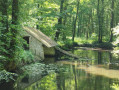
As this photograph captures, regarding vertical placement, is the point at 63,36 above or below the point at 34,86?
above

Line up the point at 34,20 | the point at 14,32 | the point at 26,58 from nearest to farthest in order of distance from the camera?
1. the point at 14,32
2. the point at 26,58
3. the point at 34,20

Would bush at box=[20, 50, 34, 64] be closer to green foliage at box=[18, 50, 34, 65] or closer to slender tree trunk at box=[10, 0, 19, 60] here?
green foliage at box=[18, 50, 34, 65]

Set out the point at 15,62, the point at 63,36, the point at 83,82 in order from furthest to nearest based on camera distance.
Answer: the point at 63,36, the point at 15,62, the point at 83,82

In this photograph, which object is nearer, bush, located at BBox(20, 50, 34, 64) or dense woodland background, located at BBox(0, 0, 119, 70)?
dense woodland background, located at BBox(0, 0, 119, 70)

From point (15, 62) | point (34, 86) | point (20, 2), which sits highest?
point (20, 2)

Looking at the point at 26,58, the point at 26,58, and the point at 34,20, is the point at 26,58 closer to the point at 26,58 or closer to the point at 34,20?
the point at 26,58

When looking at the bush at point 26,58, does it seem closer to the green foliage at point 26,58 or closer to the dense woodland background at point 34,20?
the green foliage at point 26,58

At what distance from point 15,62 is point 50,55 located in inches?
369

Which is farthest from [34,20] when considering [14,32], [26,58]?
[14,32]

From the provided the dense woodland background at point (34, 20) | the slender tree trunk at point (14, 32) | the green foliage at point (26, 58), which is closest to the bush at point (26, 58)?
the green foliage at point (26, 58)

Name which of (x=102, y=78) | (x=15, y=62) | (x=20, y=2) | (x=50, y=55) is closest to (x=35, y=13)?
(x=50, y=55)

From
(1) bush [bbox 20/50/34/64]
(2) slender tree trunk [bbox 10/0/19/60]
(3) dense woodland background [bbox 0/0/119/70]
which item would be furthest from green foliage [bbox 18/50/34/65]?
(2) slender tree trunk [bbox 10/0/19/60]

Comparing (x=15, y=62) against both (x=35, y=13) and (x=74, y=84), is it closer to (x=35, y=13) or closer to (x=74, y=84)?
(x=74, y=84)

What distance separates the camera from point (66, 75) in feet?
39.5
